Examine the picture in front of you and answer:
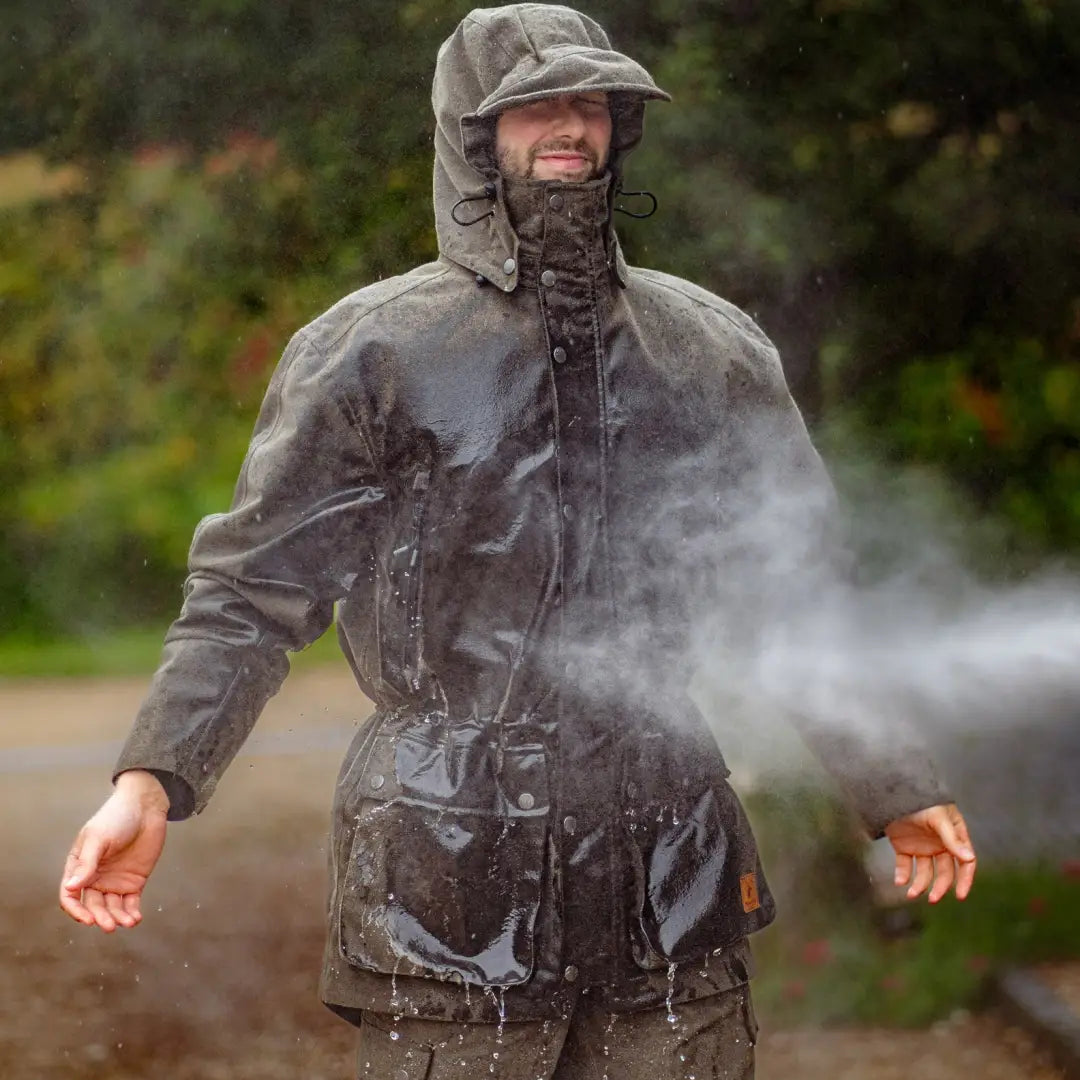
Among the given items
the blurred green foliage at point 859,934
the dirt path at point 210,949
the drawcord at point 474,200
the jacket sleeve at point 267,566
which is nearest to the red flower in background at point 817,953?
the blurred green foliage at point 859,934

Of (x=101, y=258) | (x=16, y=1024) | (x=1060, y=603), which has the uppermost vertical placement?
(x=101, y=258)

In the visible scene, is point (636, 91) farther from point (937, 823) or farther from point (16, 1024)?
point (16, 1024)

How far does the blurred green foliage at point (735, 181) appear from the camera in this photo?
4.56 m

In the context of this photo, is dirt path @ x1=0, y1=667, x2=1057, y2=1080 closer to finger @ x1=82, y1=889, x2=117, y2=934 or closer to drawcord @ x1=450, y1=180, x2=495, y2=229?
finger @ x1=82, y1=889, x2=117, y2=934

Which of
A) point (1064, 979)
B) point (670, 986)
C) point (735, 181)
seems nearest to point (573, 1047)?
point (670, 986)

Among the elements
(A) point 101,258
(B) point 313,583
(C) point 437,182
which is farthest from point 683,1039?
(A) point 101,258

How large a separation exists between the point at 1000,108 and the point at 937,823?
282 cm

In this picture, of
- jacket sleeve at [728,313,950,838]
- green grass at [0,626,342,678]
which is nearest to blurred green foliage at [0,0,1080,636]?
green grass at [0,626,342,678]

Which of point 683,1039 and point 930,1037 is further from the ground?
point 683,1039

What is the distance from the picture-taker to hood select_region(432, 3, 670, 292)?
88.2 inches

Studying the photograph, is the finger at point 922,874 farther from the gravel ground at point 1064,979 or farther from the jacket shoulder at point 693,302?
the gravel ground at point 1064,979

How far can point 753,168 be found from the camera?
4617 millimetres

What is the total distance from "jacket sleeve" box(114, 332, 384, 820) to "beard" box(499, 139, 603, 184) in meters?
0.34

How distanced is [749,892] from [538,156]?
1.00m
